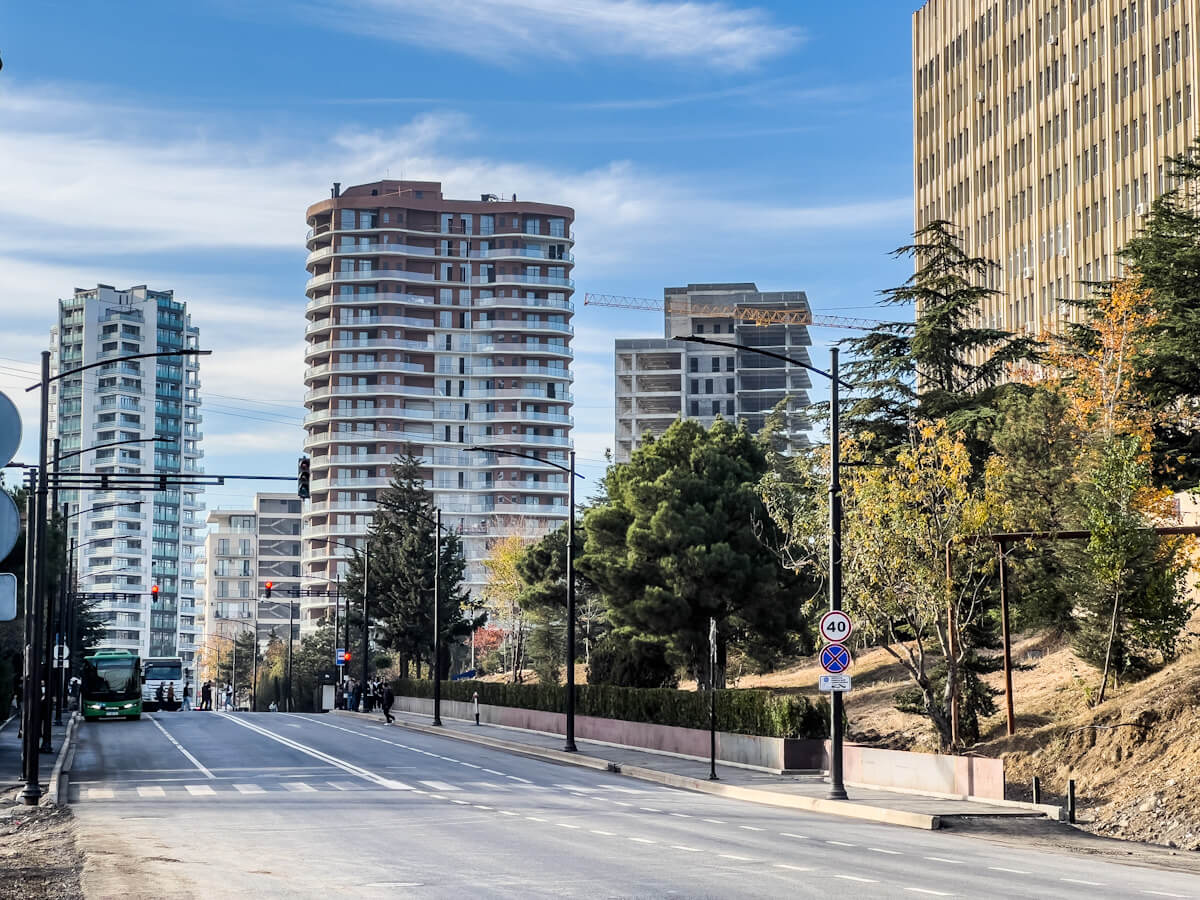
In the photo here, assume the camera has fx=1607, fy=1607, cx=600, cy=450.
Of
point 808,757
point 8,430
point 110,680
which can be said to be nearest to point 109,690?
point 110,680

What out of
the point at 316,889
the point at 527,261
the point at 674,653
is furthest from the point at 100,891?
the point at 527,261

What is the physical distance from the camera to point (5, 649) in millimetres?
65875

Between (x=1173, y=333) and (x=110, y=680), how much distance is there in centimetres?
4302

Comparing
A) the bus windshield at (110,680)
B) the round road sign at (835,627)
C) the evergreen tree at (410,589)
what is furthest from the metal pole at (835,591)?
the evergreen tree at (410,589)

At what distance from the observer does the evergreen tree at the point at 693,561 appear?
162 feet

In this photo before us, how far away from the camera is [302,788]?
102 ft

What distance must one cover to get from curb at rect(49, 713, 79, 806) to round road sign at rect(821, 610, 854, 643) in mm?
13588

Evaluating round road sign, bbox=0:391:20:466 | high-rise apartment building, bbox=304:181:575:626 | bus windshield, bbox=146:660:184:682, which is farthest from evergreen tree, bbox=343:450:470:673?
high-rise apartment building, bbox=304:181:575:626

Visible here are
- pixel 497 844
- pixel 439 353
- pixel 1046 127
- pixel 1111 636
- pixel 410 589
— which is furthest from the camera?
pixel 439 353

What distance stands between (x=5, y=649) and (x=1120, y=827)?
5259 cm

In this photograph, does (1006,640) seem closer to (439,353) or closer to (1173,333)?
(1173,333)

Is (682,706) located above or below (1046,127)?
below

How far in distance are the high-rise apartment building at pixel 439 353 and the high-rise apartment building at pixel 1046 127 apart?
229 feet

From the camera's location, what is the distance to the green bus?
214 feet
